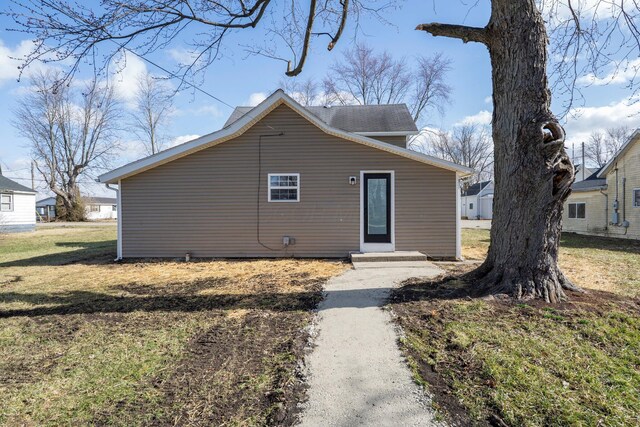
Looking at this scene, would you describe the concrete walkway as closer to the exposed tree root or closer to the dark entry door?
the exposed tree root

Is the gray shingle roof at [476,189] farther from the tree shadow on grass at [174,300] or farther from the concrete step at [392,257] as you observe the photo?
the tree shadow on grass at [174,300]

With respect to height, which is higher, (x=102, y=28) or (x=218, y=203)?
(x=102, y=28)

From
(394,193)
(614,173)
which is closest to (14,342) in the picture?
(394,193)

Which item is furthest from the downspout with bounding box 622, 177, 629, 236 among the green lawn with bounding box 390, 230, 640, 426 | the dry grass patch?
the green lawn with bounding box 390, 230, 640, 426

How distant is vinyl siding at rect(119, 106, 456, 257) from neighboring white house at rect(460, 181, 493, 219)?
92.3 ft

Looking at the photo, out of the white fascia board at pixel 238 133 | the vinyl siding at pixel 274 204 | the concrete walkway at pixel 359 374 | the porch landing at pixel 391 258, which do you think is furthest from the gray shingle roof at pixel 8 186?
the concrete walkway at pixel 359 374

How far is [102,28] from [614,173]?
62.1 feet

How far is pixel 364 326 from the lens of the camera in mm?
4023

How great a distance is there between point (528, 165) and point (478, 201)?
117 feet

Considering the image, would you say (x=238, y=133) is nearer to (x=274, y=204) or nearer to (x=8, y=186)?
(x=274, y=204)

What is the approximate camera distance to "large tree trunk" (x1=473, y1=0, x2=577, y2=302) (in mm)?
4434

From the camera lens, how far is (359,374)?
2.94 metres

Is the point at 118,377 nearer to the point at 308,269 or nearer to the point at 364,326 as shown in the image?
the point at 364,326

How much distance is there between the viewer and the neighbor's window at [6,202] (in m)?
21.3
